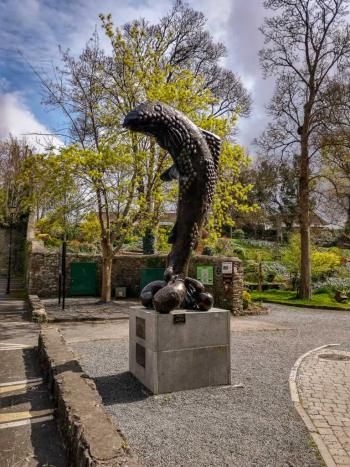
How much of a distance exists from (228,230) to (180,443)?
3229 centimetres

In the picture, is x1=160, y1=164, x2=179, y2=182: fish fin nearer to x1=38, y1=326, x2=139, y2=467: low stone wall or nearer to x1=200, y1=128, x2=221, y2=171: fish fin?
x1=200, y1=128, x2=221, y2=171: fish fin

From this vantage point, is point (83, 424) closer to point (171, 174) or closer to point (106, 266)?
point (171, 174)

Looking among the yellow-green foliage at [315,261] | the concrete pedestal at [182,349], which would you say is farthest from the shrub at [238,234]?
the concrete pedestal at [182,349]

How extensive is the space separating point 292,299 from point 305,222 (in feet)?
11.6

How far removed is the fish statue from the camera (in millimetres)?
5469

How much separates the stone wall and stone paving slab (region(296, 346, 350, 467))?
6009 mm

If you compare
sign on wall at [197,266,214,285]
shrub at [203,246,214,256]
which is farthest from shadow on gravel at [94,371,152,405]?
shrub at [203,246,214,256]

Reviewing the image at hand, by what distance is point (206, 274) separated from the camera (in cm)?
1470

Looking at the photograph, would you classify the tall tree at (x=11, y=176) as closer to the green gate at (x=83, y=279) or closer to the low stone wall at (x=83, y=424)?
the green gate at (x=83, y=279)

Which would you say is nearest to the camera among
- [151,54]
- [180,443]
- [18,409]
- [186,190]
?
[180,443]

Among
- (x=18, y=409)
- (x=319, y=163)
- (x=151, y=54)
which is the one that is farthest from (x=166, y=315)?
(x=319, y=163)

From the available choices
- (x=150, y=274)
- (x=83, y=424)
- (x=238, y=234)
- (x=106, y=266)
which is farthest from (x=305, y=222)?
(x=238, y=234)

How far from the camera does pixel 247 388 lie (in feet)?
17.8

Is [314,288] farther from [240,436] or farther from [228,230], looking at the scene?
[240,436]
